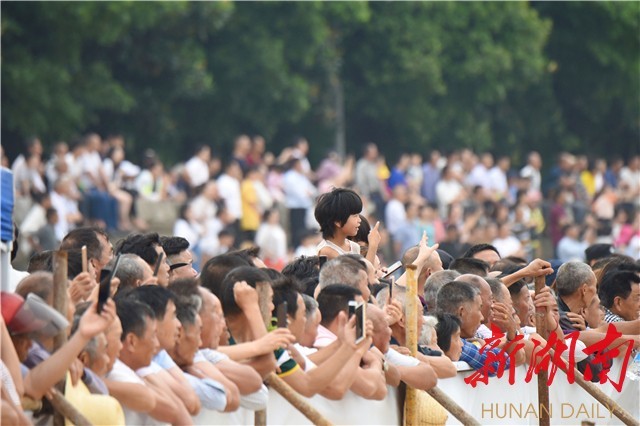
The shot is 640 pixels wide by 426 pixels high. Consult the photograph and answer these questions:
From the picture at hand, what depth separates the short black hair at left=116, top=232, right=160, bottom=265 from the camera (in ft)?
35.6

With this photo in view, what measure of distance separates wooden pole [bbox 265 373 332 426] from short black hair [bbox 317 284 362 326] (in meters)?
0.85

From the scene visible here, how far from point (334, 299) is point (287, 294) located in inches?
21.5

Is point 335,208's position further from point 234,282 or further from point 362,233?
point 234,282

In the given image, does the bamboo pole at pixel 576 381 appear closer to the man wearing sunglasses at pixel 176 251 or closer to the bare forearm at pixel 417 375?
the bare forearm at pixel 417 375

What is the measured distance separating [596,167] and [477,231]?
9.20 metres

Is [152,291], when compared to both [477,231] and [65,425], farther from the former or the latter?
[477,231]

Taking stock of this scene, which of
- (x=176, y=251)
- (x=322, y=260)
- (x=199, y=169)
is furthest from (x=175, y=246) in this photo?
(x=199, y=169)

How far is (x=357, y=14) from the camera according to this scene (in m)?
37.5

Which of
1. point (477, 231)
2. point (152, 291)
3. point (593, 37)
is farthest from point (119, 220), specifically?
point (593, 37)

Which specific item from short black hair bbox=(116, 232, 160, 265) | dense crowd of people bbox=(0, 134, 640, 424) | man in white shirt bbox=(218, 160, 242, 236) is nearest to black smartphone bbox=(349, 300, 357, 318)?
dense crowd of people bbox=(0, 134, 640, 424)

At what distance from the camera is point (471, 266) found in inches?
509

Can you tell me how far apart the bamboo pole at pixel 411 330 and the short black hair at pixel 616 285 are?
3264mm

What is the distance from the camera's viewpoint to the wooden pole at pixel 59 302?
7993 mm

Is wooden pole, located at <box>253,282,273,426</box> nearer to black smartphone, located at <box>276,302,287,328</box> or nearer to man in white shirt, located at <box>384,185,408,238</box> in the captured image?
black smartphone, located at <box>276,302,287,328</box>
